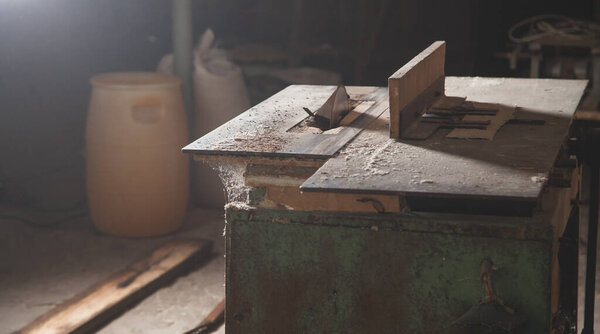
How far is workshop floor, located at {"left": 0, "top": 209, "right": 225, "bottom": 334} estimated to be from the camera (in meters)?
3.31

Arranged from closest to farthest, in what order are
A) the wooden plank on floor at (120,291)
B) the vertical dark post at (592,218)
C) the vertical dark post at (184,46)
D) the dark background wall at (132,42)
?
1. the vertical dark post at (592,218)
2. the wooden plank on floor at (120,291)
3. the vertical dark post at (184,46)
4. the dark background wall at (132,42)

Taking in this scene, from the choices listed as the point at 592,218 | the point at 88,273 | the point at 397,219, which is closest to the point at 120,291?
the point at 88,273

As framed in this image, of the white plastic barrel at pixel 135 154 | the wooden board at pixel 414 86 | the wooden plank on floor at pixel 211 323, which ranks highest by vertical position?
the wooden board at pixel 414 86

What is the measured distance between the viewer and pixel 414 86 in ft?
7.59

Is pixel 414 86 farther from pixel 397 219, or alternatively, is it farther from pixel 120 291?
pixel 120 291

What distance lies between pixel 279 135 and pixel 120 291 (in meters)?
1.56

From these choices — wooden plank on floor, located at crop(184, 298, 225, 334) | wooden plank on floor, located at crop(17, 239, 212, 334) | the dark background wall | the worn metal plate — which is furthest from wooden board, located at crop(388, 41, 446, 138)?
the dark background wall

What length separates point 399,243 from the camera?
1.84 meters

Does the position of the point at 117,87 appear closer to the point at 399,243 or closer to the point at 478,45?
the point at 399,243

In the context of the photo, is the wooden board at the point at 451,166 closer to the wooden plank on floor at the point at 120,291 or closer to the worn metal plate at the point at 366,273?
the worn metal plate at the point at 366,273

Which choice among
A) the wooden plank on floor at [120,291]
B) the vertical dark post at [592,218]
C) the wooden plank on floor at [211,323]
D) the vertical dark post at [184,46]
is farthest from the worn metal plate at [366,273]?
the vertical dark post at [184,46]

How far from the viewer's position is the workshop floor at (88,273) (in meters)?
3.31

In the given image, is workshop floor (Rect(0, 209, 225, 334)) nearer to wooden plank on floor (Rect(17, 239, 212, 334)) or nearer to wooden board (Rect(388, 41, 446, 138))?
wooden plank on floor (Rect(17, 239, 212, 334))

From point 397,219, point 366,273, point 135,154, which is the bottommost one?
point 135,154
